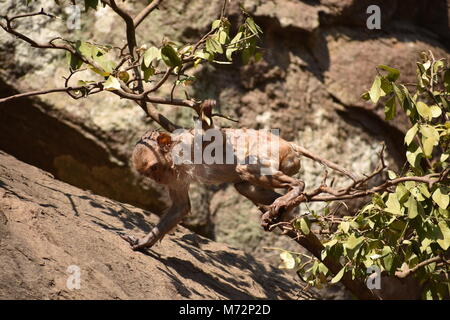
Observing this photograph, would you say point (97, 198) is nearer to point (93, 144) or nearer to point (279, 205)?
point (93, 144)

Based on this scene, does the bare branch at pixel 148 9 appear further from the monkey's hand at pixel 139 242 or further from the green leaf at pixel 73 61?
the monkey's hand at pixel 139 242

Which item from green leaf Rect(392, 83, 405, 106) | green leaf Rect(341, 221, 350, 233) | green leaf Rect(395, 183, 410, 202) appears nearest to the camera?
green leaf Rect(392, 83, 405, 106)

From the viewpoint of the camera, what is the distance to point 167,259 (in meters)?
5.56

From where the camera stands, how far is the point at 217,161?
5520 millimetres

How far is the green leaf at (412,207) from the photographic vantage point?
158 inches

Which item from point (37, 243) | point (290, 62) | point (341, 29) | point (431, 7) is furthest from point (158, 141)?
point (431, 7)

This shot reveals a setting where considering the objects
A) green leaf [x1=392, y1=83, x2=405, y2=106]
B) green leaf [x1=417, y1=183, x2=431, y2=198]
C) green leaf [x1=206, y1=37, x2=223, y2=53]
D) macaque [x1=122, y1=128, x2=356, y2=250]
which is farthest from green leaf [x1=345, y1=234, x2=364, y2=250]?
green leaf [x1=206, y1=37, x2=223, y2=53]

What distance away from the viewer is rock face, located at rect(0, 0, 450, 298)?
7.15 meters

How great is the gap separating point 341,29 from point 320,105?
46.1 inches

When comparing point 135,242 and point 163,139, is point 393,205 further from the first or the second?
point 135,242

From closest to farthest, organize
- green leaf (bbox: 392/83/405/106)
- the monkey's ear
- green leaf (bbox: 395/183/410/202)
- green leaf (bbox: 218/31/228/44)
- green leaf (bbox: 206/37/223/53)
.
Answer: green leaf (bbox: 392/83/405/106) < green leaf (bbox: 395/183/410/202) < green leaf (bbox: 206/37/223/53) < green leaf (bbox: 218/31/228/44) < the monkey's ear

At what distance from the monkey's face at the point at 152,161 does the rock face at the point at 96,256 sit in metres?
0.59

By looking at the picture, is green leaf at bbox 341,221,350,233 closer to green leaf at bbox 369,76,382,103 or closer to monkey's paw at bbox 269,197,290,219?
monkey's paw at bbox 269,197,290,219

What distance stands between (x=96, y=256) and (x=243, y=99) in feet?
12.4
